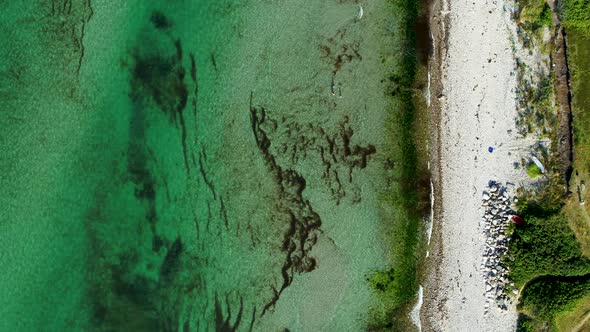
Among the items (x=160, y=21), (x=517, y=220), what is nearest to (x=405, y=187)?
(x=517, y=220)

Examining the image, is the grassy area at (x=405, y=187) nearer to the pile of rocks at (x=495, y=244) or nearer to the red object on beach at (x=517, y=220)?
the pile of rocks at (x=495, y=244)

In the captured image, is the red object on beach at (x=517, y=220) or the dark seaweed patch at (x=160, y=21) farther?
the red object on beach at (x=517, y=220)

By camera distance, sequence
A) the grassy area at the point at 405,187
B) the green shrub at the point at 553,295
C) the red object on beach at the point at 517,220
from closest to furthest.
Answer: the green shrub at the point at 553,295 → the grassy area at the point at 405,187 → the red object on beach at the point at 517,220

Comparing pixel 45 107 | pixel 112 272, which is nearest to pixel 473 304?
pixel 112 272

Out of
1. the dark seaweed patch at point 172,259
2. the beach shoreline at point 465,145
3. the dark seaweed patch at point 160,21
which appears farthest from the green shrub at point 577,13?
the dark seaweed patch at point 172,259

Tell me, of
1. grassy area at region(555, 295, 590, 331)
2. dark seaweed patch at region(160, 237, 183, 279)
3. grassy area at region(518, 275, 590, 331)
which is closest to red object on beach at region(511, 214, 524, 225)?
grassy area at region(518, 275, 590, 331)
